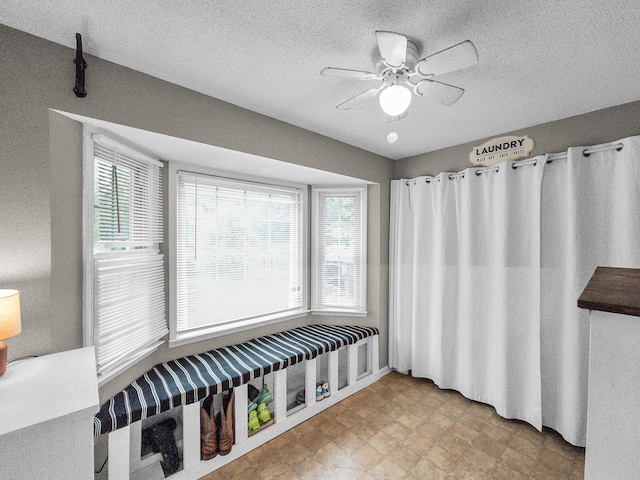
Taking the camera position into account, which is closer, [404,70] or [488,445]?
[404,70]

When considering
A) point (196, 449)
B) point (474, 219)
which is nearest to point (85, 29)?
point (196, 449)

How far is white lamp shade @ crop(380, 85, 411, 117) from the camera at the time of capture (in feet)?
4.18

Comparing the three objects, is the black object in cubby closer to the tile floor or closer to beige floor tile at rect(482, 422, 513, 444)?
the tile floor

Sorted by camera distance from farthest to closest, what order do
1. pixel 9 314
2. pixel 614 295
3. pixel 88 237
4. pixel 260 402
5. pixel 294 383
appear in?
1. pixel 294 383
2. pixel 260 402
3. pixel 88 237
4. pixel 9 314
5. pixel 614 295

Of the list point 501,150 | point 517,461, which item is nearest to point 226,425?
point 517,461

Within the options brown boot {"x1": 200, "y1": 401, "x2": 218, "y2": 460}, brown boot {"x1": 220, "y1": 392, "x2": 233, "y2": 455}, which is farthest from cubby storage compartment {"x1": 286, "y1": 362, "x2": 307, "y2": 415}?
brown boot {"x1": 200, "y1": 401, "x2": 218, "y2": 460}

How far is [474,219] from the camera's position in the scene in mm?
2621

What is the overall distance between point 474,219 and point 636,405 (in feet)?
7.70

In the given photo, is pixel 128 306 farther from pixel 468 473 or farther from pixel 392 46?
pixel 468 473

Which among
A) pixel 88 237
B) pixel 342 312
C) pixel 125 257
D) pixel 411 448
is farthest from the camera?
pixel 342 312

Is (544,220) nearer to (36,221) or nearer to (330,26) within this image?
(330,26)

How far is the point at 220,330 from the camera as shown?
8.09 feet

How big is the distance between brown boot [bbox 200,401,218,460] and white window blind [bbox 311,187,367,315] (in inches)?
59.5

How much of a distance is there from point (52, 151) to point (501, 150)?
3.20 metres
